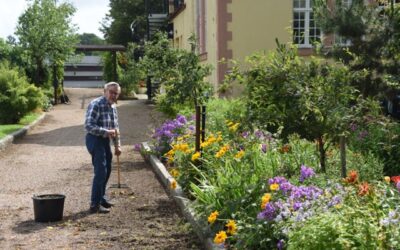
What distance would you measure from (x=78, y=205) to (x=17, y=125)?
11601 mm

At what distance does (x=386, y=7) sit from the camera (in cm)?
1063

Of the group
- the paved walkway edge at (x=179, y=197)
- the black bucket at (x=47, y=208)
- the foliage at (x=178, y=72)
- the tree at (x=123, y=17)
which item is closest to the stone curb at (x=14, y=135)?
the paved walkway edge at (x=179, y=197)

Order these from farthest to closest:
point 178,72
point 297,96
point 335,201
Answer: point 178,72 → point 297,96 → point 335,201

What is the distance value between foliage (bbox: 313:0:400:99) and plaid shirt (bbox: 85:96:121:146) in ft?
12.7

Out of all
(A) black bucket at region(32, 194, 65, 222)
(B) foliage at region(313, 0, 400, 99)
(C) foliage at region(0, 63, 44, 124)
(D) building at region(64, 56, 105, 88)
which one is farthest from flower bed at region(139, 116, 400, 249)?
(D) building at region(64, 56, 105, 88)

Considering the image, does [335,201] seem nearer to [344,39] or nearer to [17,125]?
[344,39]

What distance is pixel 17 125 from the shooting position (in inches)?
770

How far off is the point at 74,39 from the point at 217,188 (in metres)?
25.8

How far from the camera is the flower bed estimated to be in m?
4.07

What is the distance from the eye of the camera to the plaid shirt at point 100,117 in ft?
26.6

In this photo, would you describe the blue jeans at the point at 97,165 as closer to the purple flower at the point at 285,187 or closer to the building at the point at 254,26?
the purple flower at the point at 285,187

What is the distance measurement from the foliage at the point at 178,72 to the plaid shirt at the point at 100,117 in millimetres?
3772

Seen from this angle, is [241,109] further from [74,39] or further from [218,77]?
[74,39]

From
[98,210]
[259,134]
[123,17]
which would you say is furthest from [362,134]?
[123,17]
